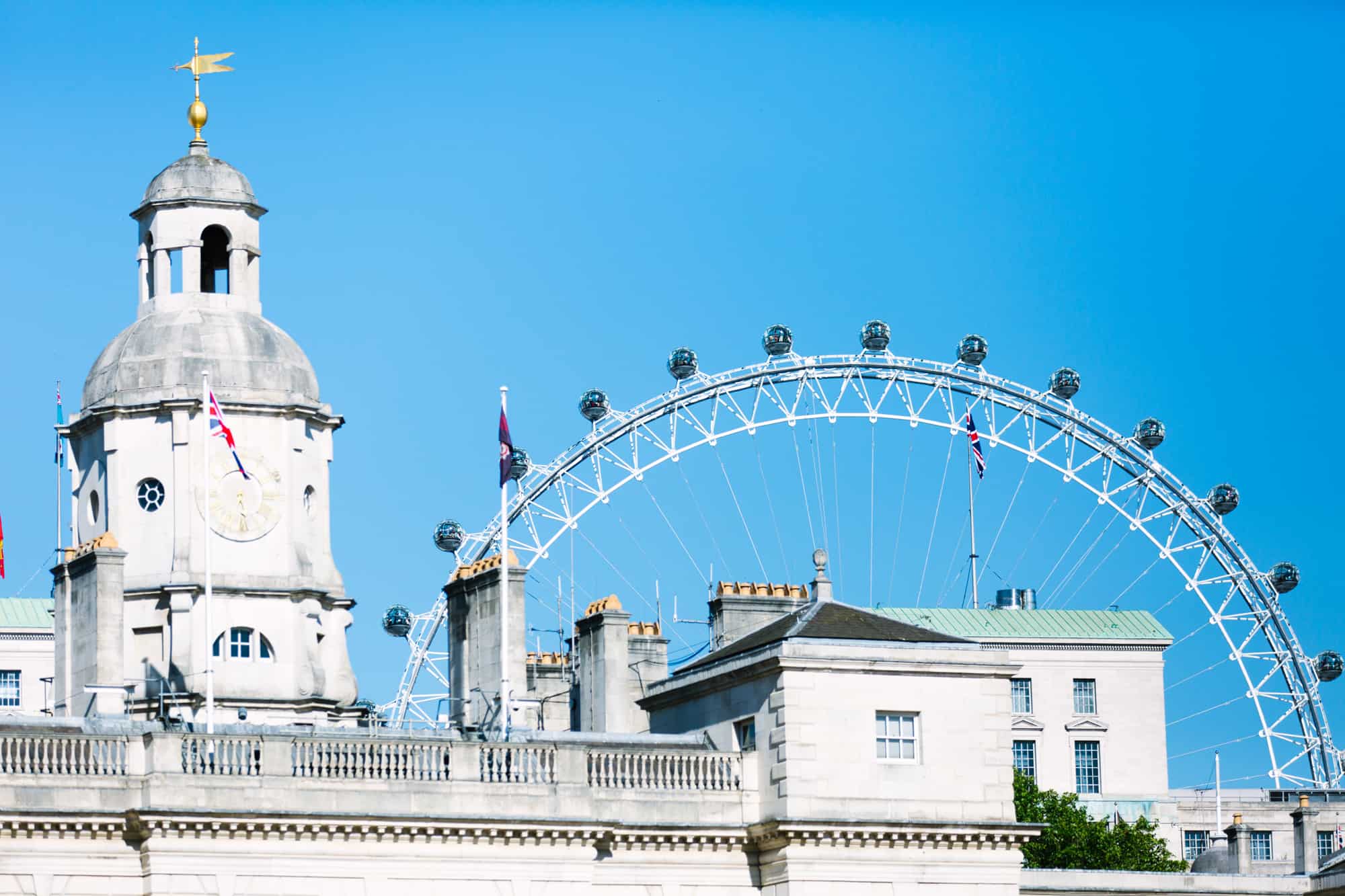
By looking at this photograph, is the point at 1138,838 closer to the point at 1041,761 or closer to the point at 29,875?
the point at 1041,761

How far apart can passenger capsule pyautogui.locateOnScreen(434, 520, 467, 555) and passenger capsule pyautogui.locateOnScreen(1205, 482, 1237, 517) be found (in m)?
44.3

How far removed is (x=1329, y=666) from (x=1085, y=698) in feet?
53.4

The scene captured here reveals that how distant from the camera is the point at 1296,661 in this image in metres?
158

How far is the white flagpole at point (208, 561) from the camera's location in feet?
196

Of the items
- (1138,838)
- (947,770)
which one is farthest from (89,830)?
(1138,838)

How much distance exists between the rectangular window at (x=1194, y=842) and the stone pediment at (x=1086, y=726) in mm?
11077

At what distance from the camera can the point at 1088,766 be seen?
15488cm

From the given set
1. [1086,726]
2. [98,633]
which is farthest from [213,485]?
[1086,726]

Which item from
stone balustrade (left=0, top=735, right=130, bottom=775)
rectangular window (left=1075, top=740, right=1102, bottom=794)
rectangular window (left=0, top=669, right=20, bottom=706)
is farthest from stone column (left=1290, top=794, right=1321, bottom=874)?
rectangular window (left=0, top=669, right=20, bottom=706)

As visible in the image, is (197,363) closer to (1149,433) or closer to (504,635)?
(504,635)

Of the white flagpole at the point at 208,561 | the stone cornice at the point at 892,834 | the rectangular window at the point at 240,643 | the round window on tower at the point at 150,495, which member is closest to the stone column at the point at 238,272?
the white flagpole at the point at 208,561

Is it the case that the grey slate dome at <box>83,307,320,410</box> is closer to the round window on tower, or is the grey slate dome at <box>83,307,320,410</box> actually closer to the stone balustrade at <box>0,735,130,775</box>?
the round window on tower

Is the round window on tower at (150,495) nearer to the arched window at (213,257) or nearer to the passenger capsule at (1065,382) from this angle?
the arched window at (213,257)

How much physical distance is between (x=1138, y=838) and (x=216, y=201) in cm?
5249
